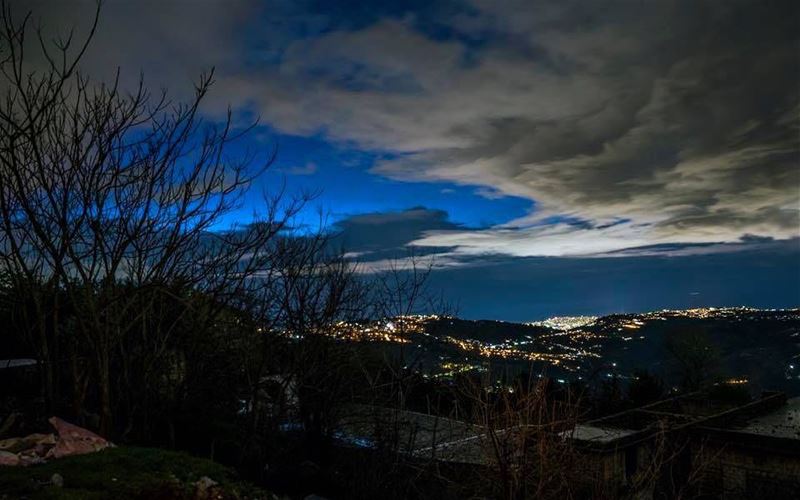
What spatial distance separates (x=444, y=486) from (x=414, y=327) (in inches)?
154

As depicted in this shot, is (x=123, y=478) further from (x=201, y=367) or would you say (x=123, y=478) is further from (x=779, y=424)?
(x=779, y=424)

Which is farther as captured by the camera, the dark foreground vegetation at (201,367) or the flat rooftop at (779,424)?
the flat rooftop at (779,424)

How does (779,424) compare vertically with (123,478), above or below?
below

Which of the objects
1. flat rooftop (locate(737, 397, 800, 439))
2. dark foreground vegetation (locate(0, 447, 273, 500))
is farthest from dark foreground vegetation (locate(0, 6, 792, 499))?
flat rooftop (locate(737, 397, 800, 439))

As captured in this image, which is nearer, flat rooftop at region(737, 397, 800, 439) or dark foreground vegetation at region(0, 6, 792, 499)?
dark foreground vegetation at region(0, 6, 792, 499)

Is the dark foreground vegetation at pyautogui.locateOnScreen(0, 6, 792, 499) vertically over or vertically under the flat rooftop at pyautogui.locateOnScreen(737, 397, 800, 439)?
over

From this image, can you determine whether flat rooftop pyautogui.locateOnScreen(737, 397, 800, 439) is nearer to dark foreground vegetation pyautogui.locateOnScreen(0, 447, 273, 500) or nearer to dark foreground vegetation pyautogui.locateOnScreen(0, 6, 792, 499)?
dark foreground vegetation pyautogui.locateOnScreen(0, 6, 792, 499)

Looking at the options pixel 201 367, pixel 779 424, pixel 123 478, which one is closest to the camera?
pixel 123 478

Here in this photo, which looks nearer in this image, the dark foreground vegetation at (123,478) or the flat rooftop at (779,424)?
the dark foreground vegetation at (123,478)

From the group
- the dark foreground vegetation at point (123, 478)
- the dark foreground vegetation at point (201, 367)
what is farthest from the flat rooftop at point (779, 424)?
the dark foreground vegetation at point (123, 478)

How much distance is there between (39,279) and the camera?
7.15m

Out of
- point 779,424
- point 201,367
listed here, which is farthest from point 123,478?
point 779,424

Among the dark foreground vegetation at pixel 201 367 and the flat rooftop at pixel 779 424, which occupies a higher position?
the dark foreground vegetation at pixel 201 367

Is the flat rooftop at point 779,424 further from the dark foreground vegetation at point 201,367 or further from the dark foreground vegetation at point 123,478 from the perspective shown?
the dark foreground vegetation at point 123,478
